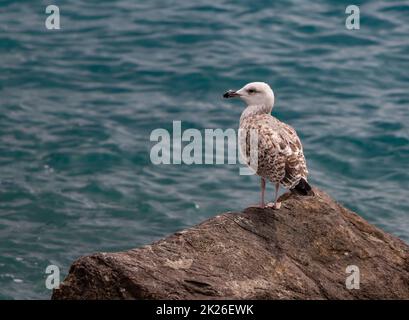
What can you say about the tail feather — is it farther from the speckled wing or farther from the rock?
the rock

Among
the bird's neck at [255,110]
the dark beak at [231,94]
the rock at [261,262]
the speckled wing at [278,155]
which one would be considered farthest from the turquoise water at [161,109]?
the rock at [261,262]

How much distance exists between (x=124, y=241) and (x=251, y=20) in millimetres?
11285

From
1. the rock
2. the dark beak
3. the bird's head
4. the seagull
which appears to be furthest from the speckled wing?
the dark beak

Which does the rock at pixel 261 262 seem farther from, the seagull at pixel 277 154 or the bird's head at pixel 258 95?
the bird's head at pixel 258 95

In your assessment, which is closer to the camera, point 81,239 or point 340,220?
point 340,220

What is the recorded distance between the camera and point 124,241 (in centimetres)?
1978

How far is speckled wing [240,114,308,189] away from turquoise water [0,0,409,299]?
7.89m

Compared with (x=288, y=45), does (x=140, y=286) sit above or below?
below

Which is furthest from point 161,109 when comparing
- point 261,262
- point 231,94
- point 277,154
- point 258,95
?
point 261,262

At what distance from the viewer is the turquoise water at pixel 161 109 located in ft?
67.3

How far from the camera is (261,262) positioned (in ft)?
34.5

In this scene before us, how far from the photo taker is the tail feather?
1138cm
